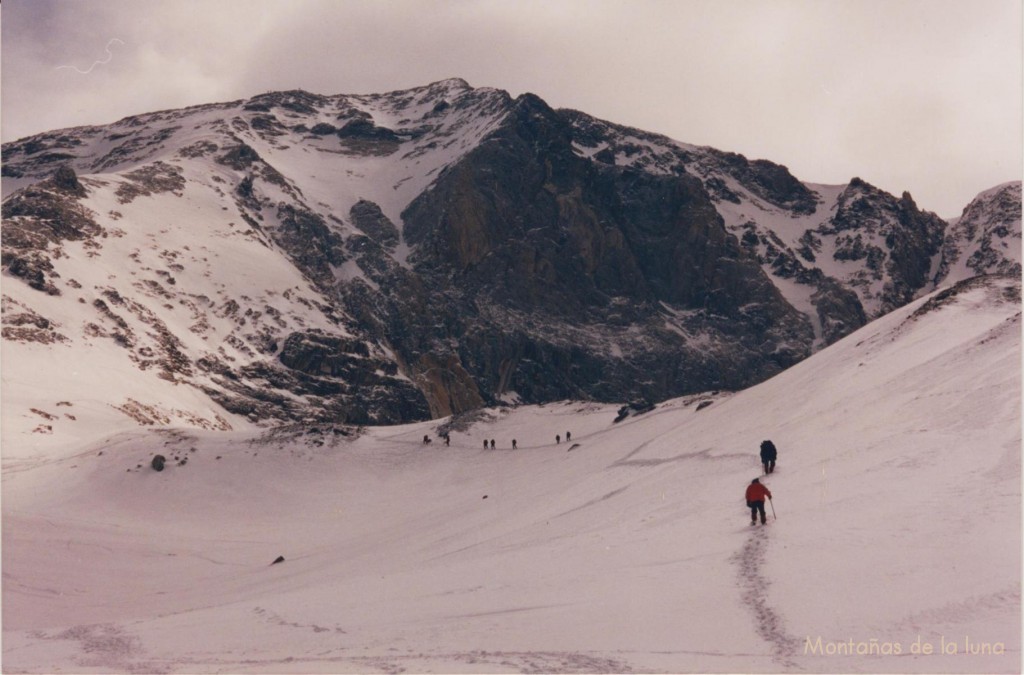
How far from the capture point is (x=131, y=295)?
86.2m

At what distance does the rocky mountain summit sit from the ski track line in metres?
55.3

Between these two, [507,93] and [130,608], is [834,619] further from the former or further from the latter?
[507,93]

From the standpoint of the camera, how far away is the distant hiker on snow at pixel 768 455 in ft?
74.1

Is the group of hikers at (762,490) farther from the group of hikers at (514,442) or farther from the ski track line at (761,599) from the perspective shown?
the group of hikers at (514,442)

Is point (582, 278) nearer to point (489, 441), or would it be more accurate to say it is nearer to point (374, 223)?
point (374, 223)

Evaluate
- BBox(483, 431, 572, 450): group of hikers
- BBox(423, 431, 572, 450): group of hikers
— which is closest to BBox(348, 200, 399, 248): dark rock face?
BBox(423, 431, 572, 450): group of hikers

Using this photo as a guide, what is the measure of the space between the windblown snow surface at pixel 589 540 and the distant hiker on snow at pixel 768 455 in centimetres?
54

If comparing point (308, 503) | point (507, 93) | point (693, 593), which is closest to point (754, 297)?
point (507, 93)

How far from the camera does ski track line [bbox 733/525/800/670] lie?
1221 cm

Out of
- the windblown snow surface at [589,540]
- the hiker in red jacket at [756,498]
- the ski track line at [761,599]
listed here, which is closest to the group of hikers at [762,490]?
the hiker in red jacket at [756,498]

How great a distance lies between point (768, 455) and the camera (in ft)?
74.3

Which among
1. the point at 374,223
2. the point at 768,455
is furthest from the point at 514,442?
the point at 374,223

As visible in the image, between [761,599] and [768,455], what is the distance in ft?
29.6

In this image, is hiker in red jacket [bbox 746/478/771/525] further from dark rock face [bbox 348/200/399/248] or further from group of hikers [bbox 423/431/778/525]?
dark rock face [bbox 348/200/399/248]
